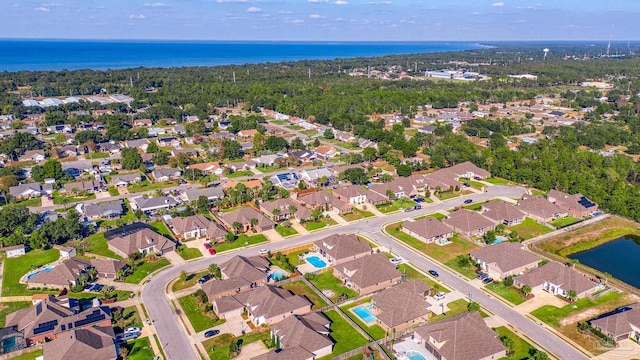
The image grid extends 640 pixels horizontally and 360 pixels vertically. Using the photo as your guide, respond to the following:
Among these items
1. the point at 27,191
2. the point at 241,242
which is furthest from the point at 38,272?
the point at 27,191

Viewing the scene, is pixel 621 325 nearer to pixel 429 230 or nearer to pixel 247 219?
pixel 429 230

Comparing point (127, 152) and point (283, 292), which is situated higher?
point (127, 152)

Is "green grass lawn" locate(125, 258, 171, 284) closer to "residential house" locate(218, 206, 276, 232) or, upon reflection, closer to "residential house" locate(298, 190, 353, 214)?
"residential house" locate(218, 206, 276, 232)

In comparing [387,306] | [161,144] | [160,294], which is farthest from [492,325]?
[161,144]

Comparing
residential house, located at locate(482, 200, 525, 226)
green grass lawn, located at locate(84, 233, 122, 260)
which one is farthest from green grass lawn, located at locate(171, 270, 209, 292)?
residential house, located at locate(482, 200, 525, 226)

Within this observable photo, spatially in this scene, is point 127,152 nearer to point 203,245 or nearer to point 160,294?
point 203,245

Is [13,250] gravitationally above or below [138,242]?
below
